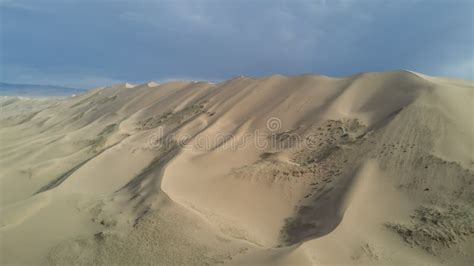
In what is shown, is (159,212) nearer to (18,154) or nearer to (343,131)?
(343,131)

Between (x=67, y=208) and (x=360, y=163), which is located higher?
(x=360, y=163)

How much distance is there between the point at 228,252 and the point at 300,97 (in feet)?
29.3

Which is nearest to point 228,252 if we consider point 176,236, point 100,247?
point 176,236

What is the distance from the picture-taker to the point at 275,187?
8133 millimetres

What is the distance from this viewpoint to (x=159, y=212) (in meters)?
6.75

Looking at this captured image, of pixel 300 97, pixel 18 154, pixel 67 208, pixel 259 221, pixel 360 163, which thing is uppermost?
pixel 300 97

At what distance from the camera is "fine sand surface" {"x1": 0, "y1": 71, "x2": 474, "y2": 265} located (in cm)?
576

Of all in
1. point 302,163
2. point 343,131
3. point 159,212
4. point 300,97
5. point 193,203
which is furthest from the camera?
point 300,97

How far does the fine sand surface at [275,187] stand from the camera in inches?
227

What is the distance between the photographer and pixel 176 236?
6031 mm

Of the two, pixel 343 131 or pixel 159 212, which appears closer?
pixel 159 212

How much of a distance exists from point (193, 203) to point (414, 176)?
4.89 metres

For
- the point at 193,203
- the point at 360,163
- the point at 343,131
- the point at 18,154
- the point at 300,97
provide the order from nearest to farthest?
the point at 193,203 → the point at 360,163 → the point at 343,131 → the point at 300,97 → the point at 18,154

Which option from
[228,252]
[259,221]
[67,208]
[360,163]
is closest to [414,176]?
[360,163]
